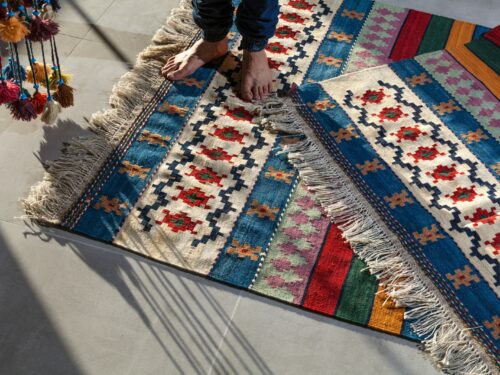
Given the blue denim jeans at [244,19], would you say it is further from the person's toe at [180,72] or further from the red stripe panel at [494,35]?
the red stripe panel at [494,35]

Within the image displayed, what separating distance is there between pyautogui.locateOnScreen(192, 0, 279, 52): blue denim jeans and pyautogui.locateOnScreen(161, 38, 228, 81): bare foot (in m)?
0.03

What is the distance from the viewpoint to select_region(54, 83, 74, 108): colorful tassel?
1.65 metres

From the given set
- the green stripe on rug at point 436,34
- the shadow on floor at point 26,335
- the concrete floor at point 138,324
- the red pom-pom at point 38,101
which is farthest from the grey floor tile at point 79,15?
the green stripe on rug at point 436,34

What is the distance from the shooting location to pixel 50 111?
163 centimetres

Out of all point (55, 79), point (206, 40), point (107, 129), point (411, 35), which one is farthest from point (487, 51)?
point (55, 79)

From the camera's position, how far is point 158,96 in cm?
184

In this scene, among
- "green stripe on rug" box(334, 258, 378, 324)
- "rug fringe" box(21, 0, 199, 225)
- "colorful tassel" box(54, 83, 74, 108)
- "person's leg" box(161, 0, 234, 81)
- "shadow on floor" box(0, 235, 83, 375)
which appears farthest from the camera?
"person's leg" box(161, 0, 234, 81)

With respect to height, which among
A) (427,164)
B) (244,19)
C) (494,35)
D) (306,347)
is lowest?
(306,347)

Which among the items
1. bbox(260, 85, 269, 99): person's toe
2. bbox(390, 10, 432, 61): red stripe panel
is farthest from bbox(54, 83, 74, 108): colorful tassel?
bbox(390, 10, 432, 61): red stripe panel

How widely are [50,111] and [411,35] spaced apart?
3.60ft

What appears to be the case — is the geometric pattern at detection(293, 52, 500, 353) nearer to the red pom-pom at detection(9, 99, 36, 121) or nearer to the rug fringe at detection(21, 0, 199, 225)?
the rug fringe at detection(21, 0, 199, 225)

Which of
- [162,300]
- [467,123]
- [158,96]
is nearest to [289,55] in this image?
[158,96]

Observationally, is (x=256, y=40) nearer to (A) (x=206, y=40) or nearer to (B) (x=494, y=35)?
(A) (x=206, y=40)

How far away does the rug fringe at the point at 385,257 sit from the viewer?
137 cm
